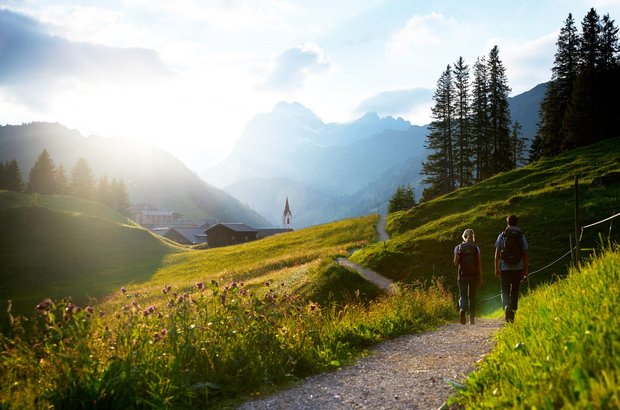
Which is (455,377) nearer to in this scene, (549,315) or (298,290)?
(549,315)

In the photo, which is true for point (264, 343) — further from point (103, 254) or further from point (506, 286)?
point (103, 254)

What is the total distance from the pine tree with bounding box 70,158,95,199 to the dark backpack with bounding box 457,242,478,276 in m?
116

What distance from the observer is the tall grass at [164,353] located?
5238 millimetres

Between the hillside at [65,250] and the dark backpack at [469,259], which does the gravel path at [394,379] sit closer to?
the dark backpack at [469,259]

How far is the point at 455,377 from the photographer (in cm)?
665

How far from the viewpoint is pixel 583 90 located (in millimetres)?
62562

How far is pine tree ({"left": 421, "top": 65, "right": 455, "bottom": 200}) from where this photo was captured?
72438mm

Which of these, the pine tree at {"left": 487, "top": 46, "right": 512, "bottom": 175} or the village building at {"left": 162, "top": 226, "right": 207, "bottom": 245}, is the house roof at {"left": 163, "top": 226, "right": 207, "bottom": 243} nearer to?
the village building at {"left": 162, "top": 226, "right": 207, "bottom": 245}

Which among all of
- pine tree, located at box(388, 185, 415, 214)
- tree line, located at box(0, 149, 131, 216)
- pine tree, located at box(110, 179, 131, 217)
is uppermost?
tree line, located at box(0, 149, 131, 216)

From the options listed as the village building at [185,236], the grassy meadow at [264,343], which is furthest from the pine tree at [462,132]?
the village building at [185,236]

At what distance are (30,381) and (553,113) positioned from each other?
8145 cm

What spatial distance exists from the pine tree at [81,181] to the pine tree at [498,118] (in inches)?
3810

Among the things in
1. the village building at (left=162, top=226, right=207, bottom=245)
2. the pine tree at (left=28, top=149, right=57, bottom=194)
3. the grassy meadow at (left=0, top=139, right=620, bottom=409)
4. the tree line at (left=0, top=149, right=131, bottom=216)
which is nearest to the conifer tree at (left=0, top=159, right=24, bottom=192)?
the tree line at (left=0, top=149, right=131, bottom=216)

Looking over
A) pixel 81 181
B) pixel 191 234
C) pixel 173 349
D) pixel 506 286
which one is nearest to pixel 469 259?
pixel 506 286
